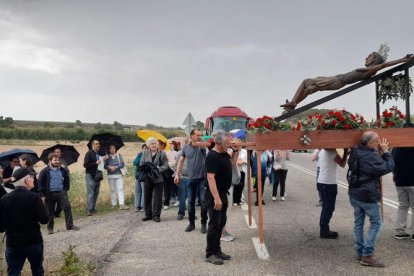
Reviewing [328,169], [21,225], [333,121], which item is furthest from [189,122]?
[21,225]

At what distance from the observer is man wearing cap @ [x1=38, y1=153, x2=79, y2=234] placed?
27.0 ft

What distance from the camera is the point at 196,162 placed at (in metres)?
8.44

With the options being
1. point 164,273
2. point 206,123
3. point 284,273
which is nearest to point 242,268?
point 284,273

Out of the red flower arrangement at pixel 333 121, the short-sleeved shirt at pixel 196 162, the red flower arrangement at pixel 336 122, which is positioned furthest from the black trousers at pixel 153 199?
the red flower arrangement at pixel 333 121

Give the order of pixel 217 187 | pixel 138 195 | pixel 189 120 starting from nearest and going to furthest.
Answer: pixel 217 187
pixel 138 195
pixel 189 120

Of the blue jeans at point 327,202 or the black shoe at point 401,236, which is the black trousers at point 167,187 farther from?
the black shoe at point 401,236

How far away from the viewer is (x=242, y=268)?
222 inches

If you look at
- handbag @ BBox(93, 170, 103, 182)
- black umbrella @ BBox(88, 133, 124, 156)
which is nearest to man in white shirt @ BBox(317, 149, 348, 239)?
handbag @ BBox(93, 170, 103, 182)

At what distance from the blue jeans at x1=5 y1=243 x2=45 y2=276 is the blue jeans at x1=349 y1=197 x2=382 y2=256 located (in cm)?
419

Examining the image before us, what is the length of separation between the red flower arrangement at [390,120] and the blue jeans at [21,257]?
5.03 meters

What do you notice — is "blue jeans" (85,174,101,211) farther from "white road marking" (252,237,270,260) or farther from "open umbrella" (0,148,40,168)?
"white road marking" (252,237,270,260)

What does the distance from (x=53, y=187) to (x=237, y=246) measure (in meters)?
3.96

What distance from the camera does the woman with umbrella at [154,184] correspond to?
362 inches

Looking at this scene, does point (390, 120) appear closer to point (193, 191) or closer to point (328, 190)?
point (328, 190)
